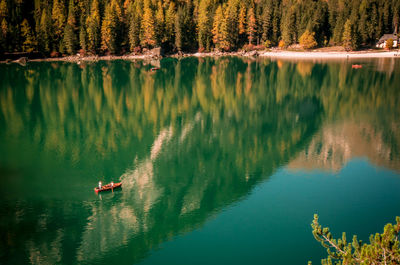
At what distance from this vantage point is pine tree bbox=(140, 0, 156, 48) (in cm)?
12761

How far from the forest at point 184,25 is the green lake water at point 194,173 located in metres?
67.9

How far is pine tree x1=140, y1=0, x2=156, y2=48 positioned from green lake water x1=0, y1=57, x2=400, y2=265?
72.4m

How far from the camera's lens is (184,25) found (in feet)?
436

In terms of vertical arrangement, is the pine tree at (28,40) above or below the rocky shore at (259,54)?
above

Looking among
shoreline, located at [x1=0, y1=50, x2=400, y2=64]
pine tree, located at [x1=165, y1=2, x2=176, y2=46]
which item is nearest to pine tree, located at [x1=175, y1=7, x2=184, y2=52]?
pine tree, located at [x1=165, y1=2, x2=176, y2=46]

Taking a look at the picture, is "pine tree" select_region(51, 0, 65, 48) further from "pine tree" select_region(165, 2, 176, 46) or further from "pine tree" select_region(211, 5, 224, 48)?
"pine tree" select_region(211, 5, 224, 48)

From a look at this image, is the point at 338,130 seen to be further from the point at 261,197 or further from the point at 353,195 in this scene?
the point at 261,197

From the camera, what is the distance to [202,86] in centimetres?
6962

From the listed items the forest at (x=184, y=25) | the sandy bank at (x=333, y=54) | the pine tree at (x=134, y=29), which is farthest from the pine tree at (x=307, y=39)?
the pine tree at (x=134, y=29)

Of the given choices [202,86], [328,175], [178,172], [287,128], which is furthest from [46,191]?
[202,86]

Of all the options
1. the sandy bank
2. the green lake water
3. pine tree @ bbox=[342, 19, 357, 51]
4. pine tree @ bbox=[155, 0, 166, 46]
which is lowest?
the green lake water

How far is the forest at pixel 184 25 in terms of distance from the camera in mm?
120625

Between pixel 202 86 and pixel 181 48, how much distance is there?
72.6 m

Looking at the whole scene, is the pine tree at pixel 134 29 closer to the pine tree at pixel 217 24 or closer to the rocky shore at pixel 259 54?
the rocky shore at pixel 259 54
